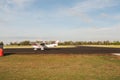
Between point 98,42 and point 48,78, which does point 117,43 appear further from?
point 48,78

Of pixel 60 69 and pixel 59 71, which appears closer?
pixel 59 71

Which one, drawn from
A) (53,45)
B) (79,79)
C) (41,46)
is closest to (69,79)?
(79,79)

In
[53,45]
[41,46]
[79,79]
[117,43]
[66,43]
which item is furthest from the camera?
[66,43]

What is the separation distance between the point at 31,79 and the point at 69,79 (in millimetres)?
2516

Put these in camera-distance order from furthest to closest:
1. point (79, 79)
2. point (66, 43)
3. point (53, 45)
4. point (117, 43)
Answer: point (66, 43) → point (117, 43) → point (53, 45) → point (79, 79)

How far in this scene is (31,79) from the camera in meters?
16.5

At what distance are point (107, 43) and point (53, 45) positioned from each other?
54151 millimetres

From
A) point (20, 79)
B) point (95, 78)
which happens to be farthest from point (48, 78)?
point (95, 78)

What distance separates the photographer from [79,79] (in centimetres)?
1642

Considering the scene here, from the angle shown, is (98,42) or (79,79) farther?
(98,42)

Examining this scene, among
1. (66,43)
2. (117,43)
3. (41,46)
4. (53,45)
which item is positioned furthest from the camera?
(66,43)

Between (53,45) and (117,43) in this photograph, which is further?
(117,43)

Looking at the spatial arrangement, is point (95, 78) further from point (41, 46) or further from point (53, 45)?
point (53, 45)

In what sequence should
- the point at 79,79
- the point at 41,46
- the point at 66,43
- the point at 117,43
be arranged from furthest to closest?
the point at 66,43
the point at 117,43
the point at 41,46
the point at 79,79
